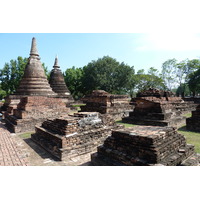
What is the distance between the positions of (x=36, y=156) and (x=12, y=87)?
25358 mm

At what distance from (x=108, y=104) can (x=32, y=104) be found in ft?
17.1

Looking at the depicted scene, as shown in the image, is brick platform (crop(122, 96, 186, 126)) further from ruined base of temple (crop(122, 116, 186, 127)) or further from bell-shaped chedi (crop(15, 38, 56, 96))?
bell-shaped chedi (crop(15, 38, 56, 96))

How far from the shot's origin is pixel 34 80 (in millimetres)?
14961

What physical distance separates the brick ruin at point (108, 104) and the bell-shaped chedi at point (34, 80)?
4145 mm

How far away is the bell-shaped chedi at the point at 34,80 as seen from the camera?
572 inches

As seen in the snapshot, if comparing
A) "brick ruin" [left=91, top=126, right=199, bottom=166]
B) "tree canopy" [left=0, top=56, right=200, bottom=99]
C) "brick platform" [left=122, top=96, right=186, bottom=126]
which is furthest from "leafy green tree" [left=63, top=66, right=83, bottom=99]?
"brick ruin" [left=91, top=126, right=199, bottom=166]

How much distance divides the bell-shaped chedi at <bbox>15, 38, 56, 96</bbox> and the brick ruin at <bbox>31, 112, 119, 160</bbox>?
29.2 feet

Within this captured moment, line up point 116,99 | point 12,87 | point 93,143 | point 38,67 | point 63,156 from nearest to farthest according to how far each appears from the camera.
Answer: point 63,156
point 93,143
point 116,99
point 38,67
point 12,87

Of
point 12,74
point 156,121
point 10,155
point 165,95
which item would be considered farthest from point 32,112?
point 12,74

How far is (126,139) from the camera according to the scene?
12.5 feet

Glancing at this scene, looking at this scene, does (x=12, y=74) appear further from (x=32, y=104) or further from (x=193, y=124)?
(x=193, y=124)

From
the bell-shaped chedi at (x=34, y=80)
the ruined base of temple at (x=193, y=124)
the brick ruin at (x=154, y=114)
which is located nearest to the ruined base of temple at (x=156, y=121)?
the brick ruin at (x=154, y=114)

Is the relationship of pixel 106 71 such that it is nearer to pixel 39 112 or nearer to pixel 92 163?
pixel 39 112

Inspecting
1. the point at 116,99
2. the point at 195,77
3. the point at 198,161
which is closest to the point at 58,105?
the point at 116,99
